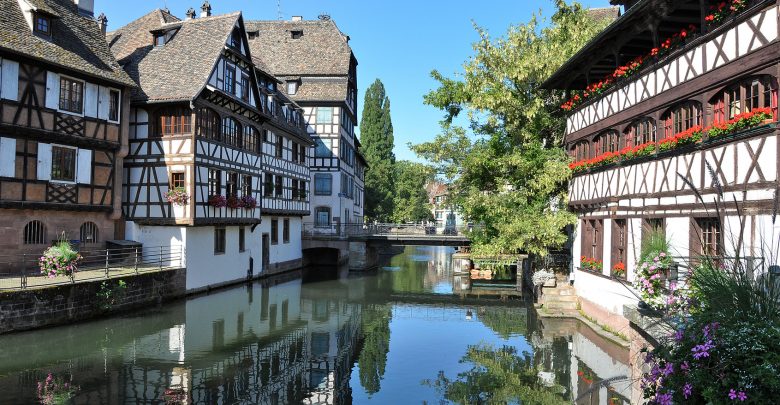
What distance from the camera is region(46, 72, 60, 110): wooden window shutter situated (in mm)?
19000

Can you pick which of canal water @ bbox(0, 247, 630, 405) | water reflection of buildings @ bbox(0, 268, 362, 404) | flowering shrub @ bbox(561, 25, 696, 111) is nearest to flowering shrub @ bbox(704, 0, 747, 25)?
flowering shrub @ bbox(561, 25, 696, 111)

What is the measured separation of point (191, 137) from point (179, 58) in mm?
3971

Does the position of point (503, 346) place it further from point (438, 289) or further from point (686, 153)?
point (438, 289)

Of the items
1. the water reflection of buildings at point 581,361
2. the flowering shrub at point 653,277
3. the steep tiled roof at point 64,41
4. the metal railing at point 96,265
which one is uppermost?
the steep tiled roof at point 64,41

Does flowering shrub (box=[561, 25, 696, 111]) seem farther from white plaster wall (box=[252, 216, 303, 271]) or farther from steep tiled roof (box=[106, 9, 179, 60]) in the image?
steep tiled roof (box=[106, 9, 179, 60])

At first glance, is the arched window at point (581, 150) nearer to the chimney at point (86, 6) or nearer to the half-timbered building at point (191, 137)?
the half-timbered building at point (191, 137)

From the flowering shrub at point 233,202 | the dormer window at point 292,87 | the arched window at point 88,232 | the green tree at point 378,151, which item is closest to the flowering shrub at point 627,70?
the flowering shrub at point 233,202

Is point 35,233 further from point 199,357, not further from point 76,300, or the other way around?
point 199,357

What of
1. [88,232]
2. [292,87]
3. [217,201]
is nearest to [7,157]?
[88,232]

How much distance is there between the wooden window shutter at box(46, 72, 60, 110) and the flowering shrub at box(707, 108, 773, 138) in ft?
63.1

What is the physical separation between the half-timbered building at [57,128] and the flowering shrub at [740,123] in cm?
1898

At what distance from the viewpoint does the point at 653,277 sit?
9055 mm

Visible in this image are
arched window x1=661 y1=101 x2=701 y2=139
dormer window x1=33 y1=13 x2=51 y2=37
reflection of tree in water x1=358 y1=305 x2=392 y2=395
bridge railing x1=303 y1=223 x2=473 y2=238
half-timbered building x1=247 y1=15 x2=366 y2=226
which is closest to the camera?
reflection of tree in water x1=358 y1=305 x2=392 y2=395

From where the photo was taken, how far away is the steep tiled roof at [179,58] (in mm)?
23312
